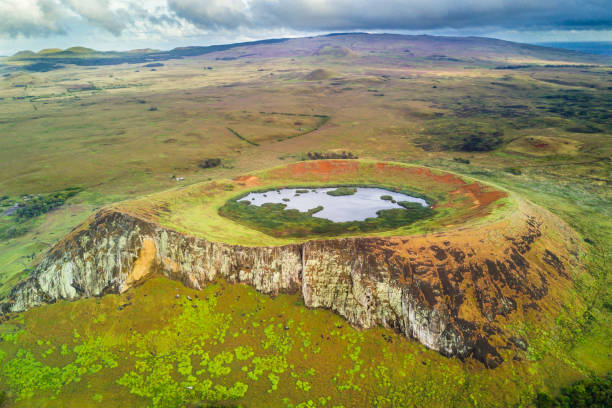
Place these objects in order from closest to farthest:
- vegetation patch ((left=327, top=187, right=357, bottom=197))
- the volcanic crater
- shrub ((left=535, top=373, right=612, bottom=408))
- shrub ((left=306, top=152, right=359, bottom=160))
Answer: shrub ((left=535, top=373, right=612, bottom=408)), the volcanic crater, vegetation patch ((left=327, top=187, right=357, bottom=197)), shrub ((left=306, top=152, right=359, bottom=160))

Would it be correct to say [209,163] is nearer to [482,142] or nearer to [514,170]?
[514,170]

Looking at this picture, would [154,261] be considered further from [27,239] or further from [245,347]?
[27,239]

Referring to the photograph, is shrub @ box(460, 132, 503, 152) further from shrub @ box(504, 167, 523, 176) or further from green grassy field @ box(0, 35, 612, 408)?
shrub @ box(504, 167, 523, 176)

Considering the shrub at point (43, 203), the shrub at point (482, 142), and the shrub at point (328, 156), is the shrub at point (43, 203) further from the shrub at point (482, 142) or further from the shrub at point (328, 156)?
the shrub at point (482, 142)

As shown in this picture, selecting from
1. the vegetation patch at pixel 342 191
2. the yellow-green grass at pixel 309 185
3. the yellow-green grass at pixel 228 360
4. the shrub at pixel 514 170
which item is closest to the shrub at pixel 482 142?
the shrub at pixel 514 170

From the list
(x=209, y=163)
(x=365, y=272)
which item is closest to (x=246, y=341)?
(x=365, y=272)

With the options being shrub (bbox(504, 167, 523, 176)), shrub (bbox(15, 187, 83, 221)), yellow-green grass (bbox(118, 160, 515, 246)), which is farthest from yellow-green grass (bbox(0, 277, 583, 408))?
shrub (bbox(504, 167, 523, 176))
